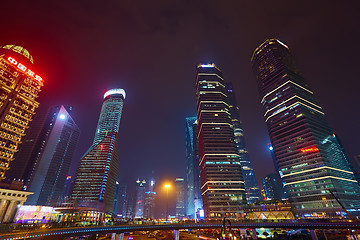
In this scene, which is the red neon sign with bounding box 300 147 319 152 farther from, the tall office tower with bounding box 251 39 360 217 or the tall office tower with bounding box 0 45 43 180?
the tall office tower with bounding box 0 45 43 180

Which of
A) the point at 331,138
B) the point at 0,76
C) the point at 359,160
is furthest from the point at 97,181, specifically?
the point at 359,160

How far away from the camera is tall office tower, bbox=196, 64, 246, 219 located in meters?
135

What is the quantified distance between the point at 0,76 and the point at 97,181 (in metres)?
127

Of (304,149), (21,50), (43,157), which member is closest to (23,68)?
(21,50)

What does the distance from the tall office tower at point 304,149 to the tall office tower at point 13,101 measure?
171 meters

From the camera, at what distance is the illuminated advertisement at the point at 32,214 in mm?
77581

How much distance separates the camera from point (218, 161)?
148875 mm

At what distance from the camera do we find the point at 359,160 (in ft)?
611

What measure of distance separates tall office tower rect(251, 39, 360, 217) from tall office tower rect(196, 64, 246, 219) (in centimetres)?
3905

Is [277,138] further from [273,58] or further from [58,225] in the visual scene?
[58,225]

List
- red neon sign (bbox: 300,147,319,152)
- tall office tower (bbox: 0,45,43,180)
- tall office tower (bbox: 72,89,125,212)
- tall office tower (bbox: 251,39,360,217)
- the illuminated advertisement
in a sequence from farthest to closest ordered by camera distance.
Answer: tall office tower (bbox: 72,89,125,212), red neon sign (bbox: 300,147,319,152), tall office tower (bbox: 251,39,360,217), the illuminated advertisement, tall office tower (bbox: 0,45,43,180)

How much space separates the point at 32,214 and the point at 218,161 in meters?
119

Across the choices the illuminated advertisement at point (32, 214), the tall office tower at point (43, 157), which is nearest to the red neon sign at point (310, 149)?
the illuminated advertisement at point (32, 214)

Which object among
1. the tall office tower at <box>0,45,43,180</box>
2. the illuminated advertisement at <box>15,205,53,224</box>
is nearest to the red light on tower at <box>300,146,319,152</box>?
the illuminated advertisement at <box>15,205,53,224</box>
